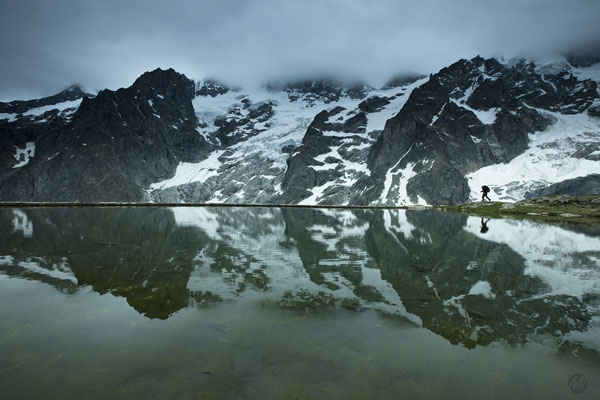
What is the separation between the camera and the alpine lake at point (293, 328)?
808 cm

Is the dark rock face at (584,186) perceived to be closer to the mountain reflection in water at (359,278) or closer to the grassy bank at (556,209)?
the grassy bank at (556,209)

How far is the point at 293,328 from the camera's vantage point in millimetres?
11594

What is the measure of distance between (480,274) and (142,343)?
1895 centimetres

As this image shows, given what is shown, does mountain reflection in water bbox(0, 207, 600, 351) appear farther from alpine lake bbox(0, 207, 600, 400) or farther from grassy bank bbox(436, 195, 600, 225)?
grassy bank bbox(436, 195, 600, 225)

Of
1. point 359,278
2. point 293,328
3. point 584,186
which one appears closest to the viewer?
point 293,328

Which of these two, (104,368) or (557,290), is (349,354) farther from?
(557,290)

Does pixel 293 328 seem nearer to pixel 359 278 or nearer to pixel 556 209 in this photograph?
pixel 359 278

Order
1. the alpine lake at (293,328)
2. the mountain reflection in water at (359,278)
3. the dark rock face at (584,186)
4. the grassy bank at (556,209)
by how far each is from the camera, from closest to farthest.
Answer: the alpine lake at (293,328) → the mountain reflection in water at (359,278) → the grassy bank at (556,209) → the dark rock face at (584,186)

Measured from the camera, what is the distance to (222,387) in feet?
25.7

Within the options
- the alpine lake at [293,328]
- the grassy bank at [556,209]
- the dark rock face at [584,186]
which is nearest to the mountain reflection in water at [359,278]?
the alpine lake at [293,328]

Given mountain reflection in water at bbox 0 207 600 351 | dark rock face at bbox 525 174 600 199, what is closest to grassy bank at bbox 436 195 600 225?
mountain reflection in water at bbox 0 207 600 351

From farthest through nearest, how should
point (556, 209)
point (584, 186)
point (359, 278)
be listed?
point (584, 186) < point (556, 209) < point (359, 278)

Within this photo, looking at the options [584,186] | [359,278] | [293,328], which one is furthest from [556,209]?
[584,186]

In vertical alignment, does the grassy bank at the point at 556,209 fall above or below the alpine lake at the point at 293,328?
above
